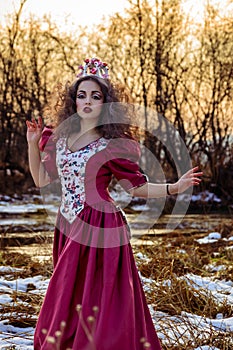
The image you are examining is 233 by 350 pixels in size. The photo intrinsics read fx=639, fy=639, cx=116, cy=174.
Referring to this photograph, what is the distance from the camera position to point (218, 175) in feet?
37.4

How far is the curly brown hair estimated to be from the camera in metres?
3.01

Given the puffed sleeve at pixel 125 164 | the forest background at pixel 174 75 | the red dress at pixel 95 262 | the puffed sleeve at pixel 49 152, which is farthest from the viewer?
the forest background at pixel 174 75

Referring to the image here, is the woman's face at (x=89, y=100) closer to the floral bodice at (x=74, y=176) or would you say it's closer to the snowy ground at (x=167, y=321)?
the floral bodice at (x=74, y=176)

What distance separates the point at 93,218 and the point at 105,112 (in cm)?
53

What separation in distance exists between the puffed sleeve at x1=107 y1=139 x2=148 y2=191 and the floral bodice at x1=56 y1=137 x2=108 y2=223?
6 centimetres

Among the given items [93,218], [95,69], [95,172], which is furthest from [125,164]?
[95,69]

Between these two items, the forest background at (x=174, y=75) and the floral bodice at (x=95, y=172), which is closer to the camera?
the floral bodice at (x=95, y=172)

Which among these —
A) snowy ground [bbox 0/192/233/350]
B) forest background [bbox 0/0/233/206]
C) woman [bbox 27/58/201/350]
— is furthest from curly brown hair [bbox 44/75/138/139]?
forest background [bbox 0/0/233/206]

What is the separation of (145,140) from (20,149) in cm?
318

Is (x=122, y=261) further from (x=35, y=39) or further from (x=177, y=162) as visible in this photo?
(x=35, y=39)

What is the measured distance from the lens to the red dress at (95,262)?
8.78 ft

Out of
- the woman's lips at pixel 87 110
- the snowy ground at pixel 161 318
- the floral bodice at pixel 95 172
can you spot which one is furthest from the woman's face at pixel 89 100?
the snowy ground at pixel 161 318

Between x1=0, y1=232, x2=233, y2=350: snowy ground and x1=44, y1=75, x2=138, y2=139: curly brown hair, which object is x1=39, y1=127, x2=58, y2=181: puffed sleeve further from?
x1=0, y1=232, x2=233, y2=350: snowy ground

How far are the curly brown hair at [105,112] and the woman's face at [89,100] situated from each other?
0.02 meters
